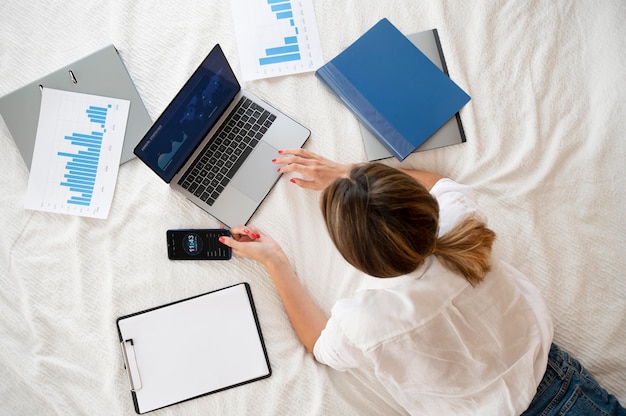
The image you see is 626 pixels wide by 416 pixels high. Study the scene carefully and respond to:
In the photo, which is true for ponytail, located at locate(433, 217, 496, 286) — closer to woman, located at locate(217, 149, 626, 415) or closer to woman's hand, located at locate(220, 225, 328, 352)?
woman, located at locate(217, 149, 626, 415)

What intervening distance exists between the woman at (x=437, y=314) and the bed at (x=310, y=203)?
11cm

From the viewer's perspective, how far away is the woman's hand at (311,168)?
106cm

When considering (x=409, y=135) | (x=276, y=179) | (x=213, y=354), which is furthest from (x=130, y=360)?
(x=409, y=135)

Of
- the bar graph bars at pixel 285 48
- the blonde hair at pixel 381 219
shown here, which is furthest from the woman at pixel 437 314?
the bar graph bars at pixel 285 48

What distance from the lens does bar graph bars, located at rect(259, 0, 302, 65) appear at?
3.80ft

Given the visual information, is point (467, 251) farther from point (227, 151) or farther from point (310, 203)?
point (227, 151)

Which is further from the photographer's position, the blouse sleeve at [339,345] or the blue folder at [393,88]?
the blue folder at [393,88]

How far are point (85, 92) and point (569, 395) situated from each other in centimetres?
115

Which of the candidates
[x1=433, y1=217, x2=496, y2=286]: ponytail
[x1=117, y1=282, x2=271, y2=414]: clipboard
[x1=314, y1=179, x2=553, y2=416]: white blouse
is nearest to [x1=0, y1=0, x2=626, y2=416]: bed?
[x1=117, y1=282, x2=271, y2=414]: clipboard

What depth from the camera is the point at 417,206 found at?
0.71 meters

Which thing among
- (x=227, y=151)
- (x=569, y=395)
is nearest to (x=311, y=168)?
(x=227, y=151)

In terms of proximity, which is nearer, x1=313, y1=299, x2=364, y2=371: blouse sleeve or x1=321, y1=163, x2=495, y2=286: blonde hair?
x1=321, y1=163, x2=495, y2=286: blonde hair

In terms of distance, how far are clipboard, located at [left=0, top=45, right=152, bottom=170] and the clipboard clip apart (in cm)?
39

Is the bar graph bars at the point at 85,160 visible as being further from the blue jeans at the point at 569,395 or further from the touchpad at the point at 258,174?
the blue jeans at the point at 569,395
